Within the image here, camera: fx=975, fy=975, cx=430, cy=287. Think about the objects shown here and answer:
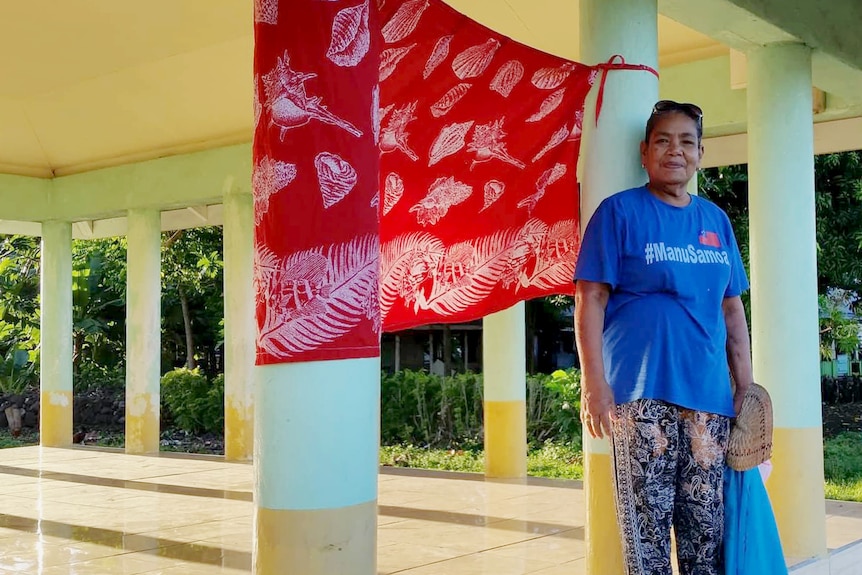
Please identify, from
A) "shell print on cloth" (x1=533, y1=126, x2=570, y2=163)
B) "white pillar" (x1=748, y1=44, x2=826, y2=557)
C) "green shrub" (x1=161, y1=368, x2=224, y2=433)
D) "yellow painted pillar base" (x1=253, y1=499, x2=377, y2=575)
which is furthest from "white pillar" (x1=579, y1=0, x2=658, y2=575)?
"green shrub" (x1=161, y1=368, x2=224, y2=433)

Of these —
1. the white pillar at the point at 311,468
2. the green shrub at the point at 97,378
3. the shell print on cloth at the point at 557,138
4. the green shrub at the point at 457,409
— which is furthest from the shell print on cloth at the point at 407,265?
the green shrub at the point at 97,378

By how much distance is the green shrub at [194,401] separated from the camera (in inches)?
700

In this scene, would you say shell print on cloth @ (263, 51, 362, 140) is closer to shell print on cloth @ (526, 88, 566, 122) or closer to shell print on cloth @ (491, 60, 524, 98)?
shell print on cloth @ (491, 60, 524, 98)

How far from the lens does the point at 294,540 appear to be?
3.21m

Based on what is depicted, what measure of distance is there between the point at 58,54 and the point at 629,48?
6.64m

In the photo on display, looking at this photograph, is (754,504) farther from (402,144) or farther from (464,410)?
(464,410)

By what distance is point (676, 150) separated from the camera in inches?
144

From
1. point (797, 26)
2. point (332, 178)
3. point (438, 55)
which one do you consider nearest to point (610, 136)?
point (438, 55)

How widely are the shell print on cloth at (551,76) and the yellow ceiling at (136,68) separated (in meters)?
3.67

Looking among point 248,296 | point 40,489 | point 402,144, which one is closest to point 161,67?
point 248,296

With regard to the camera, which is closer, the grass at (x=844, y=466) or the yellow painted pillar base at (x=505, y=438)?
the yellow painted pillar base at (x=505, y=438)

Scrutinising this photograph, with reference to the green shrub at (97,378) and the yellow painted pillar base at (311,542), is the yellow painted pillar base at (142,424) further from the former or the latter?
the yellow painted pillar base at (311,542)

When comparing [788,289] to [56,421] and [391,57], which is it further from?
[56,421]

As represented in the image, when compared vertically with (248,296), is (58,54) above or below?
above
